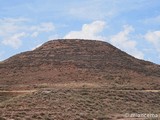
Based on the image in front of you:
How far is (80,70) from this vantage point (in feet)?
186

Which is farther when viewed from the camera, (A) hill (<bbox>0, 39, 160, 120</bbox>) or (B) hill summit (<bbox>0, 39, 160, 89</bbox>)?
(B) hill summit (<bbox>0, 39, 160, 89</bbox>)

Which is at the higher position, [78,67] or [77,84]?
[78,67]

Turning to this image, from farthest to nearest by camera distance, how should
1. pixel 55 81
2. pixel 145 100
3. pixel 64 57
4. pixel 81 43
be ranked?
pixel 81 43, pixel 64 57, pixel 55 81, pixel 145 100

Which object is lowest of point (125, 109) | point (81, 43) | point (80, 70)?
point (125, 109)

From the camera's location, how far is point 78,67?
58125 mm

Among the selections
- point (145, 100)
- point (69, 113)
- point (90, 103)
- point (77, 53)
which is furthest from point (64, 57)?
point (69, 113)

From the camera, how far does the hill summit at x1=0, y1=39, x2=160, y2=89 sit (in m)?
52.7

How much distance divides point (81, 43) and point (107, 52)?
5757 millimetres

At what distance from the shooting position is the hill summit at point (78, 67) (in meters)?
52.7

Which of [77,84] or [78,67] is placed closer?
[77,84]

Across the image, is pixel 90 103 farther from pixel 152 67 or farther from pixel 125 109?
pixel 152 67

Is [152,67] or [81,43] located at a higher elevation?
[81,43]

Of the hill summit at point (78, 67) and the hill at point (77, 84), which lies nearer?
the hill at point (77, 84)

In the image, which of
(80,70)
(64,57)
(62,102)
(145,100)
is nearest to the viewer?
(62,102)
